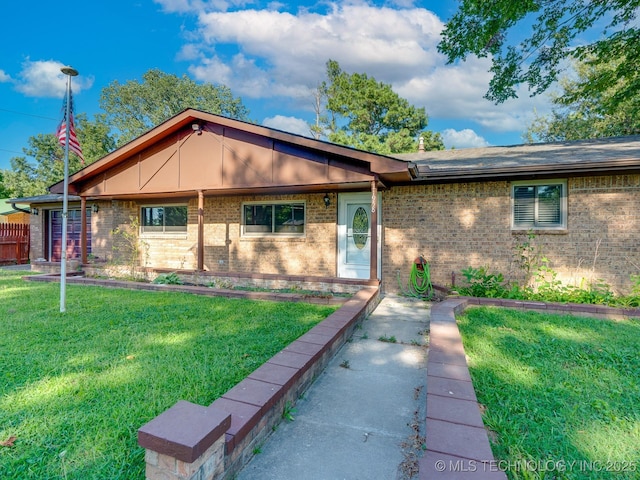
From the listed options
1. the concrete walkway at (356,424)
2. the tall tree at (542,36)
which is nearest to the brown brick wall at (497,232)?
the concrete walkway at (356,424)

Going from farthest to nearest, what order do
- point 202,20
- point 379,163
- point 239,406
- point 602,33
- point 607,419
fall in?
point 202,20, point 602,33, point 379,163, point 607,419, point 239,406

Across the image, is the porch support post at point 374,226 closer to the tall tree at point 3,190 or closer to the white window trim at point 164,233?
the white window trim at point 164,233

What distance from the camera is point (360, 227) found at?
29.0 ft

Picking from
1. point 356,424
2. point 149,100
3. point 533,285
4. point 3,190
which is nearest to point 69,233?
point 356,424

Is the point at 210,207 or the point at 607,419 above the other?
the point at 210,207

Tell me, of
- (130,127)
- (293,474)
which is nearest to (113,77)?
(130,127)

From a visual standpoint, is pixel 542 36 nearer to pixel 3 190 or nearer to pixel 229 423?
pixel 229 423

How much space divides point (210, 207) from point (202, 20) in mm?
10162

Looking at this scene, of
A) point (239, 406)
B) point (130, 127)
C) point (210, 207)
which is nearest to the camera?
point (239, 406)

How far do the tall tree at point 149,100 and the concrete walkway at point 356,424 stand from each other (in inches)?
1343

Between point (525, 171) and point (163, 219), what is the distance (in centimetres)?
1036

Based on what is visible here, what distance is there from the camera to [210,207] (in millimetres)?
10477

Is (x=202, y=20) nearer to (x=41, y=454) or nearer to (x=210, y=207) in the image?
(x=210, y=207)

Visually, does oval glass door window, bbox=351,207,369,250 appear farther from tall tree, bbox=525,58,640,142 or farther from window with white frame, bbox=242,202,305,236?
tall tree, bbox=525,58,640,142
